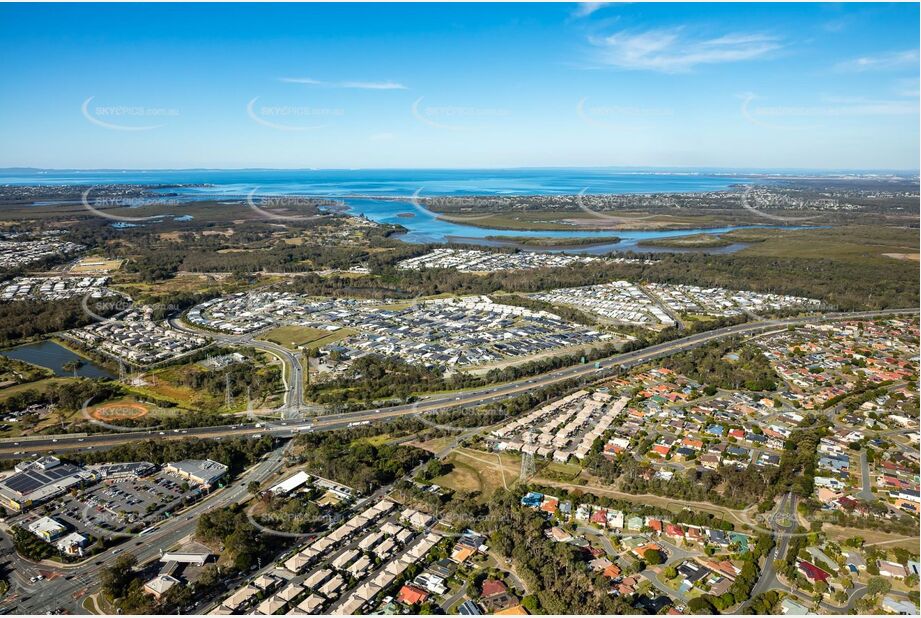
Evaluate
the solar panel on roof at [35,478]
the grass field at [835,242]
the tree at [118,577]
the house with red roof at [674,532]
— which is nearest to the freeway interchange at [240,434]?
the tree at [118,577]

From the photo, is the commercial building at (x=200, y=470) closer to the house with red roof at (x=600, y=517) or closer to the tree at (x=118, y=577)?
the tree at (x=118, y=577)

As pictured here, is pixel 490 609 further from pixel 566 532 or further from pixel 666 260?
pixel 666 260

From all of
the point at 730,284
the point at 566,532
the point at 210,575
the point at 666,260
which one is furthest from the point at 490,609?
the point at 666,260

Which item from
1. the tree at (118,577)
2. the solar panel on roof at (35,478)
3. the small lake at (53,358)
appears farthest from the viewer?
the small lake at (53,358)

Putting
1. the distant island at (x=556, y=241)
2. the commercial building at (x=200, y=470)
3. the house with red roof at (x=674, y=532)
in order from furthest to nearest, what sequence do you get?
1. the distant island at (x=556, y=241)
2. the commercial building at (x=200, y=470)
3. the house with red roof at (x=674, y=532)

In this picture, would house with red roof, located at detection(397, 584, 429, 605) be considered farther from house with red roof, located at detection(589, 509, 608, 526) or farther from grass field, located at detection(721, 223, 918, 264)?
grass field, located at detection(721, 223, 918, 264)

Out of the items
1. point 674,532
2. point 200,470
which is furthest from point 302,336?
Result: point 674,532
